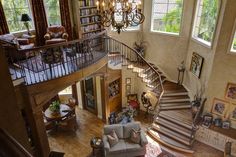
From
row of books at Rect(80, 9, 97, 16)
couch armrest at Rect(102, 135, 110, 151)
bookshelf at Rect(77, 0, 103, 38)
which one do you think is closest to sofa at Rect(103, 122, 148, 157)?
couch armrest at Rect(102, 135, 110, 151)

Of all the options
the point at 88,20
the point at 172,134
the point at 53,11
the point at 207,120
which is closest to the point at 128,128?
the point at 172,134

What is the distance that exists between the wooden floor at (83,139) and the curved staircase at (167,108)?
528 mm

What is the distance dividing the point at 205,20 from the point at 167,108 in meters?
3.71

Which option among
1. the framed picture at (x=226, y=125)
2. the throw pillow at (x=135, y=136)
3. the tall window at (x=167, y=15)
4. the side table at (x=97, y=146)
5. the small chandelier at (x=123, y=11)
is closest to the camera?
the small chandelier at (x=123, y=11)

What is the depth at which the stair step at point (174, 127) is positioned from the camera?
7668 mm

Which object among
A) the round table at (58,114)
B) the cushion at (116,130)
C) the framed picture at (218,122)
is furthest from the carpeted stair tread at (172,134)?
the round table at (58,114)

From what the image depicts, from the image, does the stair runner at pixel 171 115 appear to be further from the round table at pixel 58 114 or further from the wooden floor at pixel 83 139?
the round table at pixel 58 114

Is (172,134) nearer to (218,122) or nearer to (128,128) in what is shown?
(218,122)

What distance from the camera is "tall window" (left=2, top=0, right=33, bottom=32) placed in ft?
23.7

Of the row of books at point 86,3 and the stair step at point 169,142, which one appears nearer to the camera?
the stair step at point 169,142

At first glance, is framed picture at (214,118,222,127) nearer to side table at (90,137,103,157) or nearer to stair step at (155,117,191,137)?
stair step at (155,117,191,137)

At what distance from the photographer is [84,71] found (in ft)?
20.2

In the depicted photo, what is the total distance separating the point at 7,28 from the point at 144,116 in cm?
649

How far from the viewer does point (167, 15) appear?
8945mm
